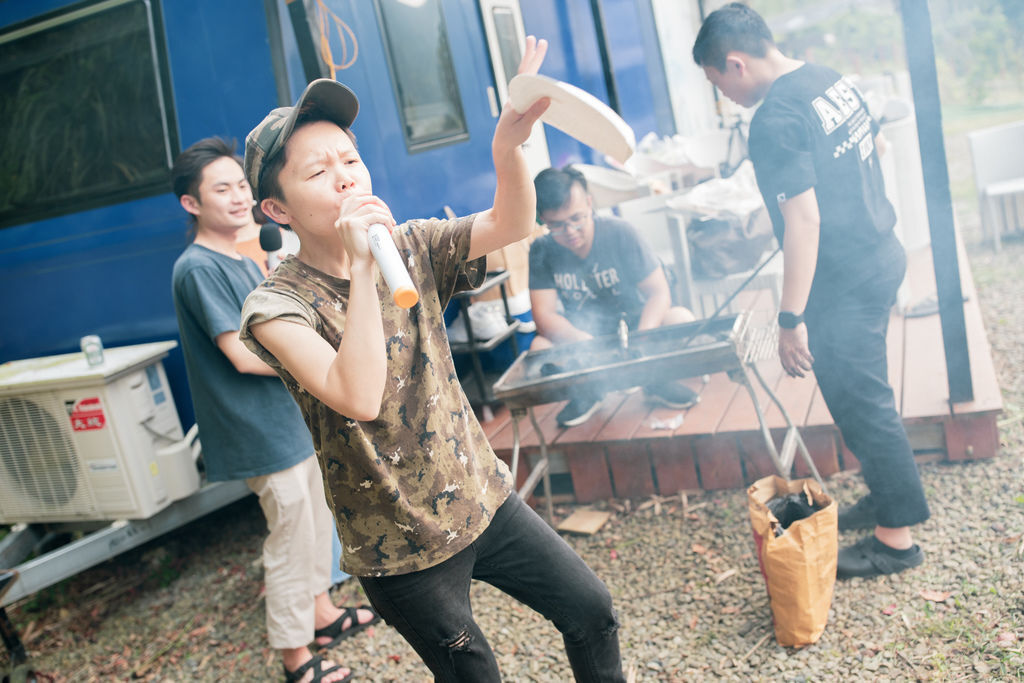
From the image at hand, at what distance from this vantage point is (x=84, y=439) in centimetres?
449

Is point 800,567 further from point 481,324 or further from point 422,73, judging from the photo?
point 422,73

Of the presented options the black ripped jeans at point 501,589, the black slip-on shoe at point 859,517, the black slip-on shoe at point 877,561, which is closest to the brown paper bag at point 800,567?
the black slip-on shoe at point 877,561

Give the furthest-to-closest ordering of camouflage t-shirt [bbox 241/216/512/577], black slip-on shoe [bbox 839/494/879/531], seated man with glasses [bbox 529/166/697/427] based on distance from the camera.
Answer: seated man with glasses [bbox 529/166/697/427]
black slip-on shoe [bbox 839/494/879/531]
camouflage t-shirt [bbox 241/216/512/577]

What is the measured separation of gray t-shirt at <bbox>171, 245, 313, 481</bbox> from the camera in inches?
136

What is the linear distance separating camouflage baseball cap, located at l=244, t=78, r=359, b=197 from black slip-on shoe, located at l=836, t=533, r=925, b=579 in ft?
9.30

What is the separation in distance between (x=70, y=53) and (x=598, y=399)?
389 centimetres

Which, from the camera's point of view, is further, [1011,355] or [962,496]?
[1011,355]

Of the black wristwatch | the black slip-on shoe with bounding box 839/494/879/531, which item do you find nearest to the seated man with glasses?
the black slip-on shoe with bounding box 839/494/879/531

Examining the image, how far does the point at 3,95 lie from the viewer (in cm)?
501

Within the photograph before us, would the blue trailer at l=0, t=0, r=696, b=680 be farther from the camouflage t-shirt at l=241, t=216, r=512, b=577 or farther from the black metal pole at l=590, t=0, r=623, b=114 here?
the camouflage t-shirt at l=241, t=216, r=512, b=577

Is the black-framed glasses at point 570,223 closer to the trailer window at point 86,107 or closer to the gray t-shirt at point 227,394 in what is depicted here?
the gray t-shirt at point 227,394

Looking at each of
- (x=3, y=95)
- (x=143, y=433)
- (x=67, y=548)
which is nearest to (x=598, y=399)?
(x=143, y=433)

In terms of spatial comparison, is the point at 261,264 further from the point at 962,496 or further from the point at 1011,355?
the point at 1011,355

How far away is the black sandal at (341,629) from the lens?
3912 millimetres
